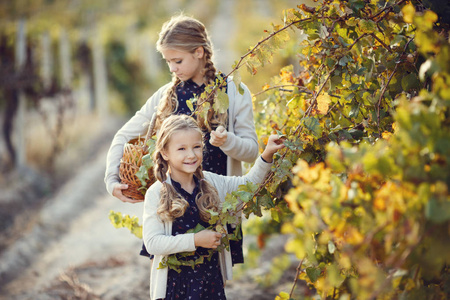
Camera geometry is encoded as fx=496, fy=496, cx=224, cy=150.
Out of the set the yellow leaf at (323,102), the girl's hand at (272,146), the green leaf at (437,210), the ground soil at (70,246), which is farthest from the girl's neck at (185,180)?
the ground soil at (70,246)

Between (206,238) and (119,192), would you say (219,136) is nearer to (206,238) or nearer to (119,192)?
(206,238)

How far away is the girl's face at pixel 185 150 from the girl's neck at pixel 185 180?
61mm

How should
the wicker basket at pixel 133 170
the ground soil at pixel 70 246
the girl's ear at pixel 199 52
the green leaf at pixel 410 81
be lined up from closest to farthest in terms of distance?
1. the green leaf at pixel 410 81
2. the wicker basket at pixel 133 170
3. the girl's ear at pixel 199 52
4. the ground soil at pixel 70 246

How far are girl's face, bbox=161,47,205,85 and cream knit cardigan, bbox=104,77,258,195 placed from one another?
0.60ft

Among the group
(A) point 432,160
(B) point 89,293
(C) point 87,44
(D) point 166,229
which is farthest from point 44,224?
(C) point 87,44

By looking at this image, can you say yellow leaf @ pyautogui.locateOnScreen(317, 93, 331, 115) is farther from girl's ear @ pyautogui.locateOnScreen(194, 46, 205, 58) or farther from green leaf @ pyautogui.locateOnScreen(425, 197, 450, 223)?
green leaf @ pyautogui.locateOnScreen(425, 197, 450, 223)

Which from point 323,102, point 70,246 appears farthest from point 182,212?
point 70,246

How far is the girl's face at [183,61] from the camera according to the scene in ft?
7.59

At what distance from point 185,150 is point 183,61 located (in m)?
0.51

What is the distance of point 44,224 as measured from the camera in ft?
23.0

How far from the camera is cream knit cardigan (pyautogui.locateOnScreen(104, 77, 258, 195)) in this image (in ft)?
7.52

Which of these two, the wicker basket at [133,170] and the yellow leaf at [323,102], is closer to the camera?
the yellow leaf at [323,102]

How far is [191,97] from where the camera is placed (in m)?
2.41

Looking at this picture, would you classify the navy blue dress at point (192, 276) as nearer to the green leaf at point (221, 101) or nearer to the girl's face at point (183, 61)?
the green leaf at point (221, 101)
